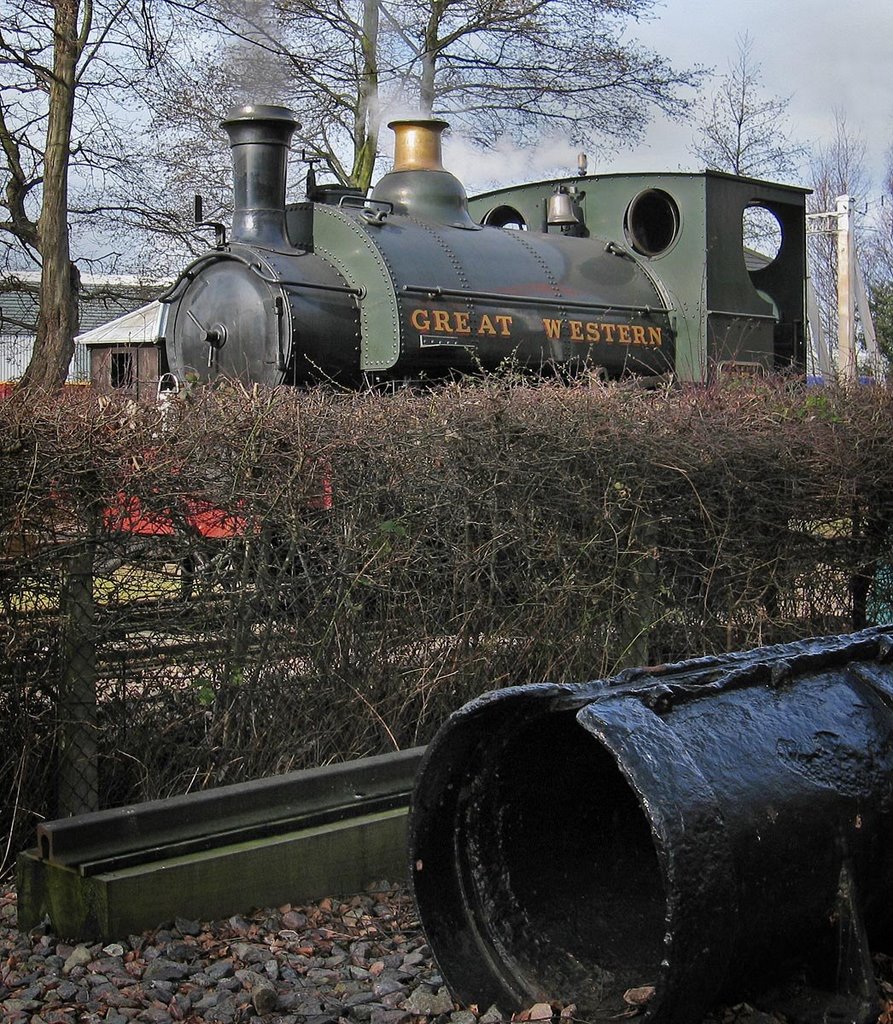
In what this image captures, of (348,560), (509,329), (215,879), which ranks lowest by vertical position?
(215,879)

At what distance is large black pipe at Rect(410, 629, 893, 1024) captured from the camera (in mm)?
2686

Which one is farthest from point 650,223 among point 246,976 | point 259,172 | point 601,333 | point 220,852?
point 246,976

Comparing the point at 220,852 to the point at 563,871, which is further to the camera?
the point at 220,852

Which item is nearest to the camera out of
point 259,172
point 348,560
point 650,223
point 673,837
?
point 673,837

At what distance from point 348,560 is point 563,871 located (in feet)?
5.18

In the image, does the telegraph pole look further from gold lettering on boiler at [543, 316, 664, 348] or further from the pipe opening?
the pipe opening

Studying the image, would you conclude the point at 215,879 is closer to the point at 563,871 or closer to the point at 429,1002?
the point at 429,1002

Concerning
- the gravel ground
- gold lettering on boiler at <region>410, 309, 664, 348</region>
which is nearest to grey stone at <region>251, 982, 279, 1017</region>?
the gravel ground

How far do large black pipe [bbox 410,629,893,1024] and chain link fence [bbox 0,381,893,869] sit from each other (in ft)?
4.62

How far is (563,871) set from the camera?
11.7 feet

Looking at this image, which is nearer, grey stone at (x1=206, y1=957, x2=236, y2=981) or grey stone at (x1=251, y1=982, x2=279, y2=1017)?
grey stone at (x1=251, y1=982, x2=279, y2=1017)

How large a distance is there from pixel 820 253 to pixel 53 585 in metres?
30.0

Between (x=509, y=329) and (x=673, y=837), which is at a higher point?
(x=509, y=329)

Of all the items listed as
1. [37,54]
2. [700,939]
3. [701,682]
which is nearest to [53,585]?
[701,682]
